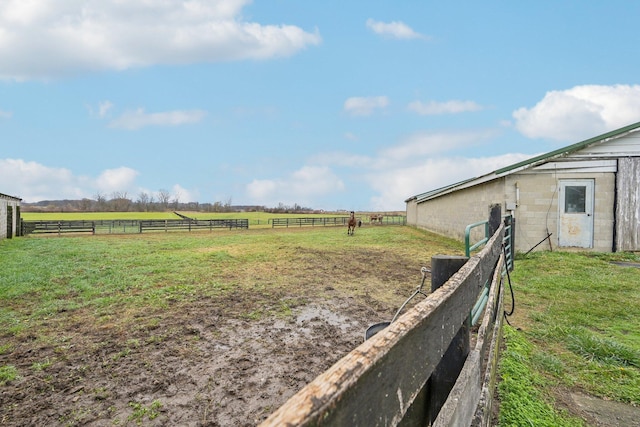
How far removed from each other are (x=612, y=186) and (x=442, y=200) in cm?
1055

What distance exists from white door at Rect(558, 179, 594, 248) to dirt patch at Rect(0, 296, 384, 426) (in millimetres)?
8169

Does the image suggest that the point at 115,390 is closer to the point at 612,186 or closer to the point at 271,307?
the point at 271,307

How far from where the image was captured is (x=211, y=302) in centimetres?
614

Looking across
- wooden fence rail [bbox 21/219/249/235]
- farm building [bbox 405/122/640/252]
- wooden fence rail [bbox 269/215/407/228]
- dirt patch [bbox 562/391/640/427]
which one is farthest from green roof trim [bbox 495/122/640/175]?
wooden fence rail [bbox 269/215/407/228]

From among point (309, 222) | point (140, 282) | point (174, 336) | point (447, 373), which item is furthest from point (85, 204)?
point (447, 373)

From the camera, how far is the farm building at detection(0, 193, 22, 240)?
58.9 ft

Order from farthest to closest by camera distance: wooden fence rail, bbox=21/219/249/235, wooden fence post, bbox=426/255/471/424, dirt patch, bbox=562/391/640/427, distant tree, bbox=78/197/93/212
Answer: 1. distant tree, bbox=78/197/93/212
2. wooden fence rail, bbox=21/219/249/235
3. dirt patch, bbox=562/391/640/427
4. wooden fence post, bbox=426/255/471/424

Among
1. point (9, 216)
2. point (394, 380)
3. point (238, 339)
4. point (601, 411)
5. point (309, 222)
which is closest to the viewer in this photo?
point (394, 380)

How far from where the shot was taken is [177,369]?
359cm

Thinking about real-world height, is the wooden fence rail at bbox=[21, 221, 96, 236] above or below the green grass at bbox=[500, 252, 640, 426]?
below

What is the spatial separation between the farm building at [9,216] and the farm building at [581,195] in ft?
79.1

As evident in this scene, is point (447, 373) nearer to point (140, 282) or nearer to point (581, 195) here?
point (140, 282)

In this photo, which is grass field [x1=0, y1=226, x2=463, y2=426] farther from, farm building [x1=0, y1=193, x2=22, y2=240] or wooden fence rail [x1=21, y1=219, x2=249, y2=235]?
wooden fence rail [x1=21, y1=219, x2=249, y2=235]

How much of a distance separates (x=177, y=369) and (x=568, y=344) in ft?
14.2
